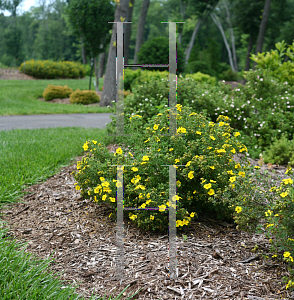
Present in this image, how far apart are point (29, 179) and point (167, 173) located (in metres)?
2.05

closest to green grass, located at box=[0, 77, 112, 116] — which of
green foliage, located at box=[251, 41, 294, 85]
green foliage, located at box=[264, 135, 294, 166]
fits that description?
green foliage, located at box=[251, 41, 294, 85]

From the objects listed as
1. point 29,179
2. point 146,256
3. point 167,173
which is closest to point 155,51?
point 29,179

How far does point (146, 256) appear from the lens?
237 centimetres

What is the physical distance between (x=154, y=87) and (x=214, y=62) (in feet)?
76.8

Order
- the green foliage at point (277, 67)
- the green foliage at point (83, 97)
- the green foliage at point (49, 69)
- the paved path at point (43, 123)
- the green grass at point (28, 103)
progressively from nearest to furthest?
the green foliage at point (277, 67), the paved path at point (43, 123), the green grass at point (28, 103), the green foliage at point (83, 97), the green foliage at point (49, 69)

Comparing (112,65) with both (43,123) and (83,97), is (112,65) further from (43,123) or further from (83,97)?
(43,123)

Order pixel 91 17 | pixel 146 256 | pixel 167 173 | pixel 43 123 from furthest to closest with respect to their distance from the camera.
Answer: pixel 91 17
pixel 43 123
pixel 167 173
pixel 146 256

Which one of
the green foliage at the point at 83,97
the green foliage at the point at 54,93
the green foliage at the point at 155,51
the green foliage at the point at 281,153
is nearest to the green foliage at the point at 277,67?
the green foliage at the point at 281,153

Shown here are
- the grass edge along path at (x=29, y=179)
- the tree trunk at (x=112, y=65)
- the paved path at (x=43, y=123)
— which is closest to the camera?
the grass edge along path at (x=29, y=179)

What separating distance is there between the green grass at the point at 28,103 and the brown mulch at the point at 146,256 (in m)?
7.37

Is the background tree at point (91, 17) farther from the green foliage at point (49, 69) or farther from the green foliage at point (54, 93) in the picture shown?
the green foliage at point (49, 69)

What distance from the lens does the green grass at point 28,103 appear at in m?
10.6

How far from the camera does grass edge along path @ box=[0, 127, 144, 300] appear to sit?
1967 millimetres

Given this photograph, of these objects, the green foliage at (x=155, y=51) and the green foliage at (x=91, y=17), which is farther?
the green foliage at (x=155, y=51)
